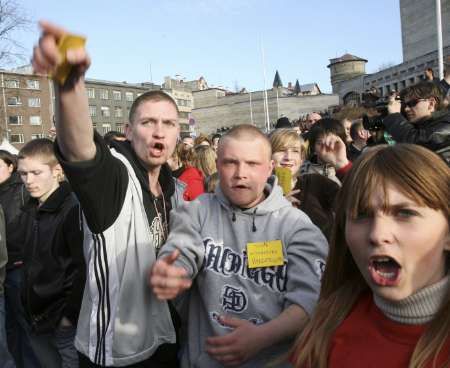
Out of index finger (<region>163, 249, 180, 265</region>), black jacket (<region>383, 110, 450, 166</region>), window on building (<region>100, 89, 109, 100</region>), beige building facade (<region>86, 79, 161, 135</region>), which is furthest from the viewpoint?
window on building (<region>100, 89, 109, 100</region>)

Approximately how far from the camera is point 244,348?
6.28 ft

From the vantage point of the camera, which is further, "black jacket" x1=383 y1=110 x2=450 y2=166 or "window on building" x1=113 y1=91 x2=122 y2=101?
"window on building" x1=113 y1=91 x2=122 y2=101

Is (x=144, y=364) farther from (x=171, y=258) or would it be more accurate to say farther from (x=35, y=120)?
(x=35, y=120)

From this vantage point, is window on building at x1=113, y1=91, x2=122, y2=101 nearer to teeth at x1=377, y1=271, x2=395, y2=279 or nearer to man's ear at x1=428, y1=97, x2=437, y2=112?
man's ear at x1=428, y1=97, x2=437, y2=112

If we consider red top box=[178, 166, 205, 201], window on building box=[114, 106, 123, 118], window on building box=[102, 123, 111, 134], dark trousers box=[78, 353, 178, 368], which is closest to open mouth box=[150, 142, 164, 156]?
dark trousers box=[78, 353, 178, 368]

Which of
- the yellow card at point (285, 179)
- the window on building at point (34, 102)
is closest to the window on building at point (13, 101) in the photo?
the window on building at point (34, 102)

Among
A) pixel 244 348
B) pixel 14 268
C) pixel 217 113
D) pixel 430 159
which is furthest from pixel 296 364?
pixel 217 113

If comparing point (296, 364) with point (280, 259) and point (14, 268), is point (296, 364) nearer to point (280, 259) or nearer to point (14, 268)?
point (280, 259)

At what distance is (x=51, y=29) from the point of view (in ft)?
4.47

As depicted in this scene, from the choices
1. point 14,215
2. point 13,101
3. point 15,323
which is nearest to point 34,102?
point 13,101

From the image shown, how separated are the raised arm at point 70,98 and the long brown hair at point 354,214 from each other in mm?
973

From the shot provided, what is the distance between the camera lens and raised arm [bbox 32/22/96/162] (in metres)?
1.37

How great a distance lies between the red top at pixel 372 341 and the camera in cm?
145

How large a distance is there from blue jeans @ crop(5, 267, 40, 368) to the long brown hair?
159 inches
